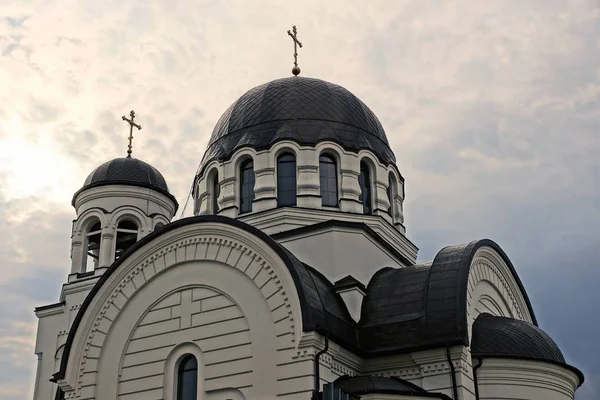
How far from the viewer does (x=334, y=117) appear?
1756 cm

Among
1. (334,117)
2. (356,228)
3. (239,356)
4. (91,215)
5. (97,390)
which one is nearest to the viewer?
(239,356)

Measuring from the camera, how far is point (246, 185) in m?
17.2

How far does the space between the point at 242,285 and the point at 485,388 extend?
4.28 m

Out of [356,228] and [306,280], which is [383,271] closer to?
[356,228]

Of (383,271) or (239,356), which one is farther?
(383,271)

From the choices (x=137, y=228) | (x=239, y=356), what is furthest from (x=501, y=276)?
(x=137, y=228)

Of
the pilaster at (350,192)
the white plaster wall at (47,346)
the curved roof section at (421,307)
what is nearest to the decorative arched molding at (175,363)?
the curved roof section at (421,307)

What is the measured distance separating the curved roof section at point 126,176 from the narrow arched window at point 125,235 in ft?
3.39

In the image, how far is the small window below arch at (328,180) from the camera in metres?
16.6

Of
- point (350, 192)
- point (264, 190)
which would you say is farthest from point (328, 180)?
point (264, 190)

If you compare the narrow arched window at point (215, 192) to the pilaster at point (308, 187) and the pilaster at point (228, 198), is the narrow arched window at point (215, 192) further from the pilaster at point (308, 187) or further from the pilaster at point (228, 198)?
the pilaster at point (308, 187)

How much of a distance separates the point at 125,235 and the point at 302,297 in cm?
946

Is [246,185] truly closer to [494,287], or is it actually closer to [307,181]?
[307,181]

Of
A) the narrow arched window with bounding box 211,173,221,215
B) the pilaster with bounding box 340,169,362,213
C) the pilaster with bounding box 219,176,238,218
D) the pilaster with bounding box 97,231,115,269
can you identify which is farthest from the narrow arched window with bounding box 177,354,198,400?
the pilaster with bounding box 97,231,115,269
